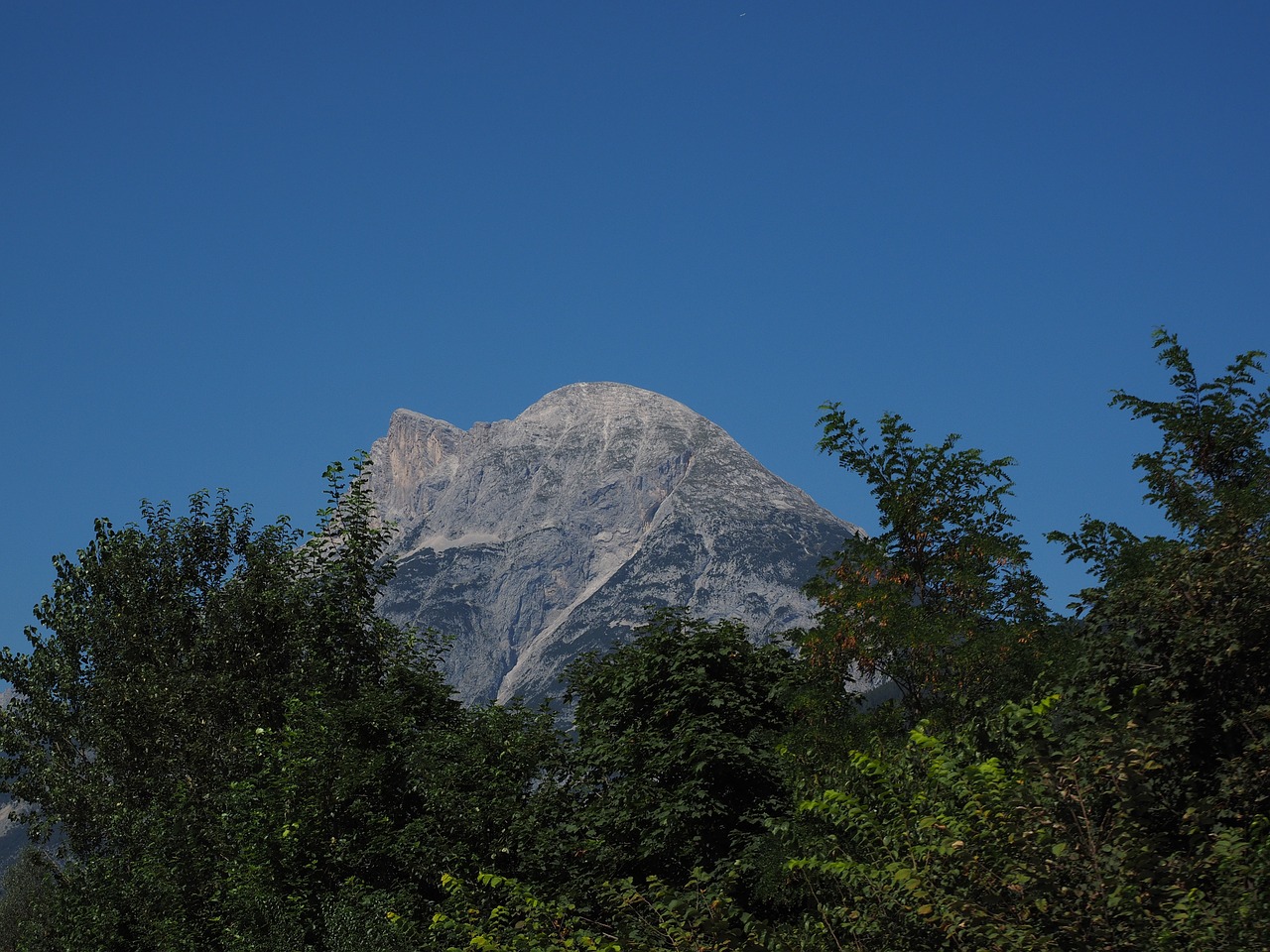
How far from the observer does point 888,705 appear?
18.1m

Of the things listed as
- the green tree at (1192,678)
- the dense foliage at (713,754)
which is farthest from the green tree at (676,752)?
the green tree at (1192,678)

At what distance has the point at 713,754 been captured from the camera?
20438 mm

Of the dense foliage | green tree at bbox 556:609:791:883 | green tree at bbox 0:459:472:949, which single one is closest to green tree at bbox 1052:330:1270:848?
the dense foliage

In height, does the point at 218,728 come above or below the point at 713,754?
above

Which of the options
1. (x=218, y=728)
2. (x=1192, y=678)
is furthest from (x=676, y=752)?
(x=218, y=728)

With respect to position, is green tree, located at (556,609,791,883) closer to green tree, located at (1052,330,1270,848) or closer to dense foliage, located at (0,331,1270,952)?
dense foliage, located at (0,331,1270,952)

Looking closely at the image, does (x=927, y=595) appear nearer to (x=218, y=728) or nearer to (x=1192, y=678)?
(x=1192, y=678)

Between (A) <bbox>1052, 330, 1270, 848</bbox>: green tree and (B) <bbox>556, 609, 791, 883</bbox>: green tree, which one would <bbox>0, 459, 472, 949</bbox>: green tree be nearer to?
(B) <bbox>556, 609, 791, 883</bbox>: green tree

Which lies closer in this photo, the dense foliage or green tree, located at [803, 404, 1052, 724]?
the dense foliage

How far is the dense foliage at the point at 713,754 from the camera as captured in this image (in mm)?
8609

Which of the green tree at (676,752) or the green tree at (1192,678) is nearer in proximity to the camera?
the green tree at (1192,678)

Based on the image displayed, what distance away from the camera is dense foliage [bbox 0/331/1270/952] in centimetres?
861

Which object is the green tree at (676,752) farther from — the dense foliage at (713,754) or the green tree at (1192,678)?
the green tree at (1192,678)

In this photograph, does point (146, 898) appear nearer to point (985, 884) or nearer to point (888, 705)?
point (888, 705)
